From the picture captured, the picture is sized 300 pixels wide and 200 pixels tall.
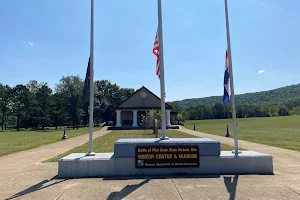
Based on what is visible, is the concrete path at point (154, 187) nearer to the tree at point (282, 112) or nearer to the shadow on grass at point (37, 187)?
the shadow on grass at point (37, 187)

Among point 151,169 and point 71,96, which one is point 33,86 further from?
point 151,169

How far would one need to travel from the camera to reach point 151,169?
7.45 meters

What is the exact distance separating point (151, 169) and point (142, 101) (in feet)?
113

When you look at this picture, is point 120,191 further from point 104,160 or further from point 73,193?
point 104,160

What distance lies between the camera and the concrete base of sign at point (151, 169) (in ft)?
24.2

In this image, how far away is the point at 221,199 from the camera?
5.11 m

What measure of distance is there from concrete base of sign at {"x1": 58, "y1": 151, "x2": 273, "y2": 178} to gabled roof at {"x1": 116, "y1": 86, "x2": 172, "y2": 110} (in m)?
33.2

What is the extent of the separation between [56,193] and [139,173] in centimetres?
257

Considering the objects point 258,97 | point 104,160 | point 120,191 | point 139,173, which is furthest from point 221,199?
point 258,97

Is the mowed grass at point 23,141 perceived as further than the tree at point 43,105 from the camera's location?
No

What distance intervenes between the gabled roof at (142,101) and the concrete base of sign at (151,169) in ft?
109

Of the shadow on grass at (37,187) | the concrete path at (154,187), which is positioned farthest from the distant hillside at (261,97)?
the shadow on grass at (37,187)

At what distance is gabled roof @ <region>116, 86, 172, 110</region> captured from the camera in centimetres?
4117

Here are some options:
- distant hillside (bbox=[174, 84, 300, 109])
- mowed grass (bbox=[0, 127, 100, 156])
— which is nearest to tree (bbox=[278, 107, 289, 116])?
distant hillside (bbox=[174, 84, 300, 109])
